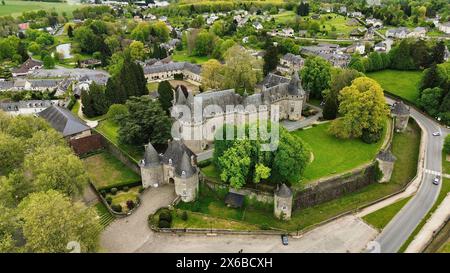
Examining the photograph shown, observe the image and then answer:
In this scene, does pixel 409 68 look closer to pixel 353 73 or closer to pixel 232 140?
pixel 353 73

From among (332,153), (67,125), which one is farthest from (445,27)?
(67,125)

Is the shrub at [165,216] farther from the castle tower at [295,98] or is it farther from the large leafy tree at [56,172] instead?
the castle tower at [295,98]

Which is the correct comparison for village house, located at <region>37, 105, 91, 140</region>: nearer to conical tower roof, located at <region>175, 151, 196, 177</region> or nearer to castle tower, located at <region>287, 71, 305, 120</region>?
conical tower roof, located at <region>175, 151, 196, 177</region>

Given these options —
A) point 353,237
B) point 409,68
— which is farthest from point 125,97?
point 409,68

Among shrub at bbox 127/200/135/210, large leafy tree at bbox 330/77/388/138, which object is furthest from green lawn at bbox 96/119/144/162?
large leafy tree at bbox 330/77/388/138

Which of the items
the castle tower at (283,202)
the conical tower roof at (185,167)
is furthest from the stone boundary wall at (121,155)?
the castle tower at (283,202)
